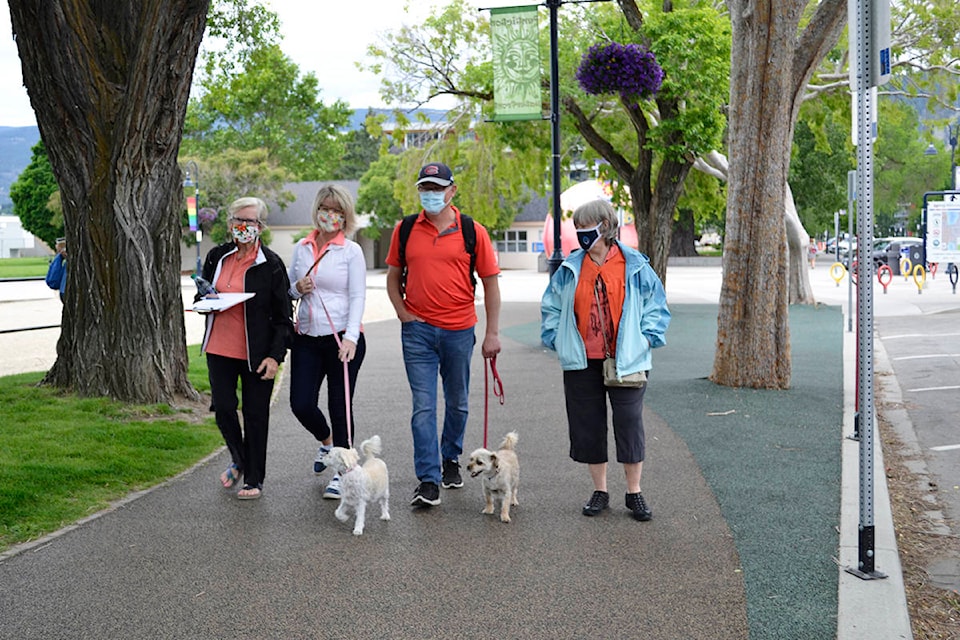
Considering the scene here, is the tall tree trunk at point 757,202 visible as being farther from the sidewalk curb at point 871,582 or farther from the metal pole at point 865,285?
the metal pole at point 865,285

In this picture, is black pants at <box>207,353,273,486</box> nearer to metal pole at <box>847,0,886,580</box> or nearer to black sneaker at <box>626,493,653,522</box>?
black sneaker at <box>626,493,653,522</box>

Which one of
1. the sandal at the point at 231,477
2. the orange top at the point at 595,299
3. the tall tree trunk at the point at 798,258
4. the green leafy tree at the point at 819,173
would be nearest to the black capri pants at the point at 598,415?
the orange top at the point at 595,299

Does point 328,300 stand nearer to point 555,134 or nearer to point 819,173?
point 555,134

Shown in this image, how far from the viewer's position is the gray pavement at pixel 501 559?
4.50 m

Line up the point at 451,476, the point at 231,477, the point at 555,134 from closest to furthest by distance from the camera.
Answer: the point at 451,476, the point at 231,477, the point at 555,134

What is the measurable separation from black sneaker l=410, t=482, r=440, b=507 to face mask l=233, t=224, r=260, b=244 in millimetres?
1837

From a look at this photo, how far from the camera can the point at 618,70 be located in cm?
1441

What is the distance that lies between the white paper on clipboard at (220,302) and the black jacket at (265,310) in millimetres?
90

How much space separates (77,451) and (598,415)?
13.7 feet

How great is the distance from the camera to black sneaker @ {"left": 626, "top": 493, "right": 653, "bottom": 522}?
6148 mm

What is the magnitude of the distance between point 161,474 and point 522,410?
4.00 metres

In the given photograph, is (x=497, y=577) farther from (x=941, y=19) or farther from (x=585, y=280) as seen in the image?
(x=941, y=19)

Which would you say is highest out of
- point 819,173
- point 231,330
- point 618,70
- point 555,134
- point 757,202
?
point 819,173

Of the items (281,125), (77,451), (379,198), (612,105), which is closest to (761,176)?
(77,451)
